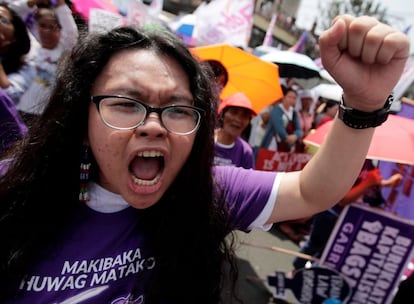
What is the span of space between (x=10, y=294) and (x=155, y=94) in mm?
694

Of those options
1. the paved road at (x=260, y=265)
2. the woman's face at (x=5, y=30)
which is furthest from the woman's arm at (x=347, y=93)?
the woman's face at (x=5, y=30)

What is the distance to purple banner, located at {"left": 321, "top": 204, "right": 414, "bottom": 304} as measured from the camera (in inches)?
96.5

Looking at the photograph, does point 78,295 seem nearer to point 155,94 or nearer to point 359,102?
point 155,94

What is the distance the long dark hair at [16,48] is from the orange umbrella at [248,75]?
1819 millimetres

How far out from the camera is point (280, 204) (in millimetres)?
1190

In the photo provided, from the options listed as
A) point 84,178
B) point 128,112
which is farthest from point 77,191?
point 128,112

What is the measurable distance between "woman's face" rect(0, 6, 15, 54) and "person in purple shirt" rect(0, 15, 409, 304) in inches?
65.2

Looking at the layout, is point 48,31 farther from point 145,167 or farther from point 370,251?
point 370,251

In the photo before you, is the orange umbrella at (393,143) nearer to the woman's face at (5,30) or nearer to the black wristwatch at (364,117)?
the black wristwatch at (364,117)

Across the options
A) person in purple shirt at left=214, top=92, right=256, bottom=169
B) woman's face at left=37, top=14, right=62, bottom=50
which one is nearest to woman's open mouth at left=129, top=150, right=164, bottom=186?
person in purple shirt at left=214, top=92, right=256, bottom=169

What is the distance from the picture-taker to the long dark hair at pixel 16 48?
8.25 ft

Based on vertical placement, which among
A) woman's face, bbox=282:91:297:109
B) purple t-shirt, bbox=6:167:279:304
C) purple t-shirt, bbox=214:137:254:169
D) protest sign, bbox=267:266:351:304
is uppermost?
purple t-shirt, bbox=6:167:279:304

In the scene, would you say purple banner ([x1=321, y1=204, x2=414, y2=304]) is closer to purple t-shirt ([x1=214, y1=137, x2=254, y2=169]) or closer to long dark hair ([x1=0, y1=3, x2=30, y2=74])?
purple t-shirt ([x1=214, y1=137, x2=254, y2=169])

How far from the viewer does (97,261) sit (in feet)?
3.32
